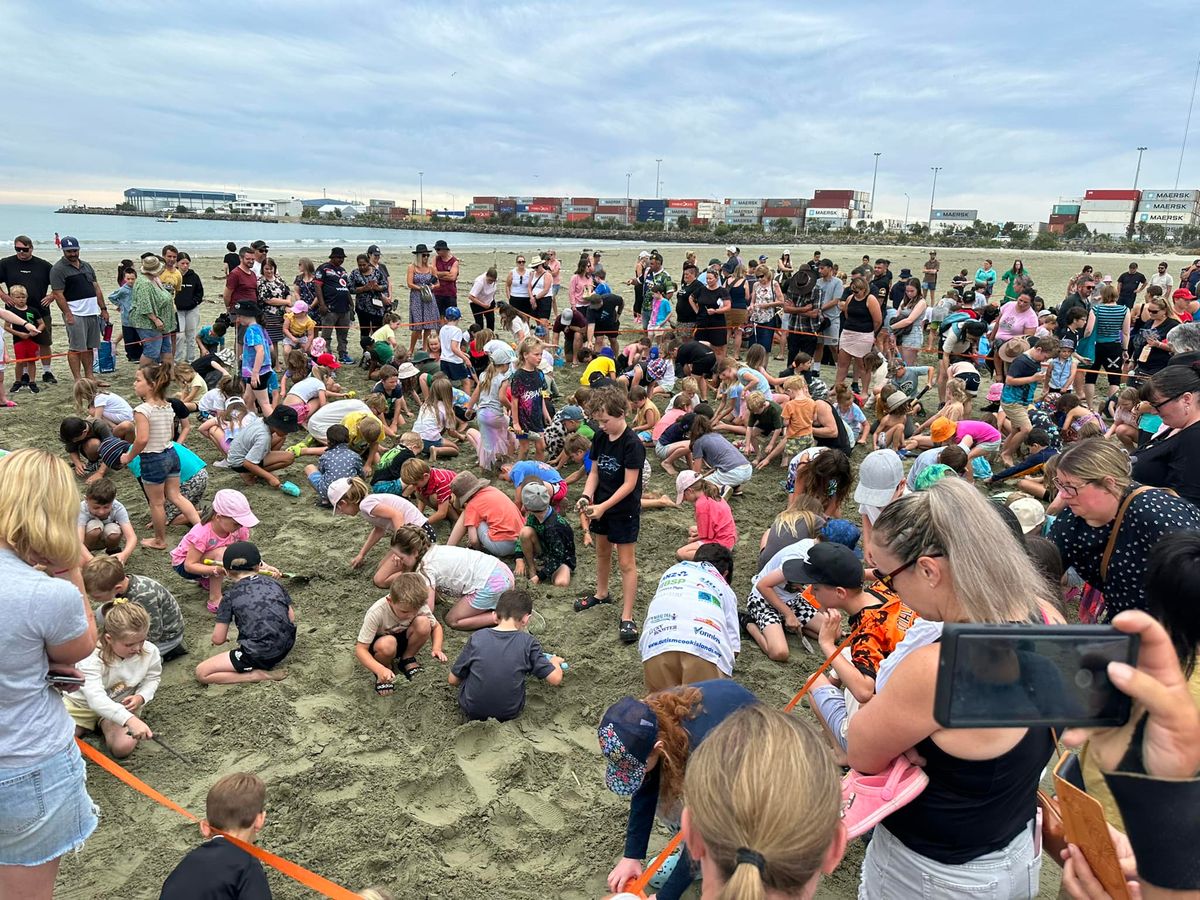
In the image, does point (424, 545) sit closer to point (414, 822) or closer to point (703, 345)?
point (414, 822)

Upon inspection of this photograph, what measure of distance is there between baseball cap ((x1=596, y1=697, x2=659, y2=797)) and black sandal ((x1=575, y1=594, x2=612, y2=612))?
2.88 metres

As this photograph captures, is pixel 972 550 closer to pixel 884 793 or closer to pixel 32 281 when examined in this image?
pixel 884 793

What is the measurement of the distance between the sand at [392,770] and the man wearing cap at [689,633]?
2.21 ft

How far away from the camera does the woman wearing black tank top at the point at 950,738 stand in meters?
1.54

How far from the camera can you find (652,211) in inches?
4820

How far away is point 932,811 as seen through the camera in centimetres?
166

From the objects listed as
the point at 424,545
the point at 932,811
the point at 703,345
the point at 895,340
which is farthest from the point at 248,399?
the point at 895,340

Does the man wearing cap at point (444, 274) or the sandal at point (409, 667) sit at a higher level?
the man wearing cap at point (444, 274)

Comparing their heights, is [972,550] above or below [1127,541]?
above

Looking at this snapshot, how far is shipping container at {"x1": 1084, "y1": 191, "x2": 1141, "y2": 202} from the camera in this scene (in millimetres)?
93688

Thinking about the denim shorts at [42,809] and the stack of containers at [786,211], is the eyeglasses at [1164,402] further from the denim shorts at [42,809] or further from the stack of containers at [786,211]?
the stack of containers at [786,211]

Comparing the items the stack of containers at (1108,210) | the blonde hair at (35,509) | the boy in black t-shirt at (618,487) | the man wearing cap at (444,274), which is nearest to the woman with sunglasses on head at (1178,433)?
the boy in black t-shirt at (618,487)

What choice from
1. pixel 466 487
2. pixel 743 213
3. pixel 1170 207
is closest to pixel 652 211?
pixel 743 213

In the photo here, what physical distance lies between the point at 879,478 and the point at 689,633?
6.47ft
